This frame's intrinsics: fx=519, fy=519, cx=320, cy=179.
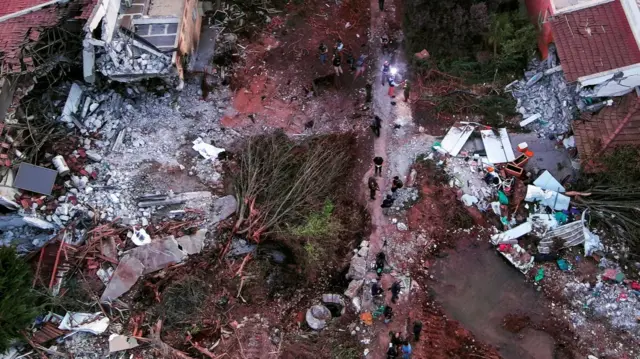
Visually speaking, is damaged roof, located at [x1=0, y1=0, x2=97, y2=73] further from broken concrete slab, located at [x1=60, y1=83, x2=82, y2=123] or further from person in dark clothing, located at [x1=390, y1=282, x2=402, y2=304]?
person in dark clothing, located at [x1=390, y1=282, x2=402, y2=304]

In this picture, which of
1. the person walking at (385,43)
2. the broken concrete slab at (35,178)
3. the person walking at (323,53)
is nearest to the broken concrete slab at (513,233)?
the person walking at (385,43)

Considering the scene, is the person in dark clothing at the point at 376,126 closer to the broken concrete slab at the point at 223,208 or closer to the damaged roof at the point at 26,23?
the broken concrete slab at the point at 223,208

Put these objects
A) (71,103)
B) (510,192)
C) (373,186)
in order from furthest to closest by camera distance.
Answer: (71,103), (510,192), (373,186)

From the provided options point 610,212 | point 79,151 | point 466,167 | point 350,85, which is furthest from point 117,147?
point 610,212

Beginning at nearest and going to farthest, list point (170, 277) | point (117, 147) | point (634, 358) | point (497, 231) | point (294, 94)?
1. point (634, 358)
2. point (170, 277)
3. point (497, 231)
4. point (117, 147)
5. point (294, 94)

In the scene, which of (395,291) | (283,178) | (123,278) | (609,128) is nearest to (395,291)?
(395,291)

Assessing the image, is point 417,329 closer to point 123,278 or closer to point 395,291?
point 395,291

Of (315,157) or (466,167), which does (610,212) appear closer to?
(466,167)

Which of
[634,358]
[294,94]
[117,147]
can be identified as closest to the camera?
[634,358]
